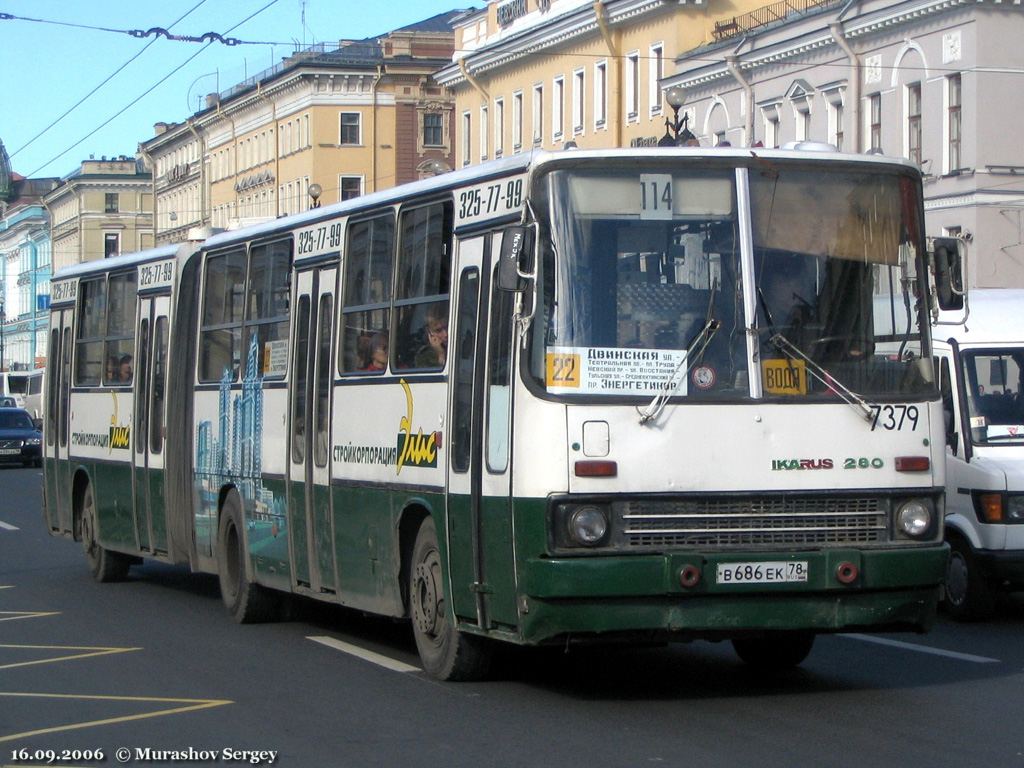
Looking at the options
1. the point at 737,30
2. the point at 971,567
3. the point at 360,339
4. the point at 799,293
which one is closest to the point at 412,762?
the point at 799,293

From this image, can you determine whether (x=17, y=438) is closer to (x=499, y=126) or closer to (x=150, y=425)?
(x=499, y=126)

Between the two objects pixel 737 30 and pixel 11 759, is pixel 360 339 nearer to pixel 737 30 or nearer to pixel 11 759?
pixel 11 759

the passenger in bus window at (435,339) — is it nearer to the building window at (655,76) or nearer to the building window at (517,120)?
the building window at (655,76)

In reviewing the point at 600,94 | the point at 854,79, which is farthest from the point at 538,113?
the point at 854,79

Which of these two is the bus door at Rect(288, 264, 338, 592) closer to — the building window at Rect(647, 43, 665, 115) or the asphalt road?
the asphalt road

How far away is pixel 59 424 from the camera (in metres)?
20.2

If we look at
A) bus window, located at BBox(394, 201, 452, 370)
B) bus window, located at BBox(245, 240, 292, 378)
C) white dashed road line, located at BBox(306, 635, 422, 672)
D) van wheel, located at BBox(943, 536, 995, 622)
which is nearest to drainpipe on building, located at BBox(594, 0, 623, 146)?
bus window, located at BBox(245, 240, 292, 378)

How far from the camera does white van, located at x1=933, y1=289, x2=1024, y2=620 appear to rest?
47.1ft

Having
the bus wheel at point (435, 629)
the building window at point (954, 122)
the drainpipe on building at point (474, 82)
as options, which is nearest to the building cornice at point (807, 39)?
the building window at point (954, 122)

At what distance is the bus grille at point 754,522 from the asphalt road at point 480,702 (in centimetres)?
86

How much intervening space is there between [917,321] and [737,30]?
4394 centimetres

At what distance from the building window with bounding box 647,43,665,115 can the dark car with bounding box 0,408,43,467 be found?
19.5 meters

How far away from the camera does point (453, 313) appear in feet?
36.3

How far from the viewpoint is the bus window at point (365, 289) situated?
40.1 ft
